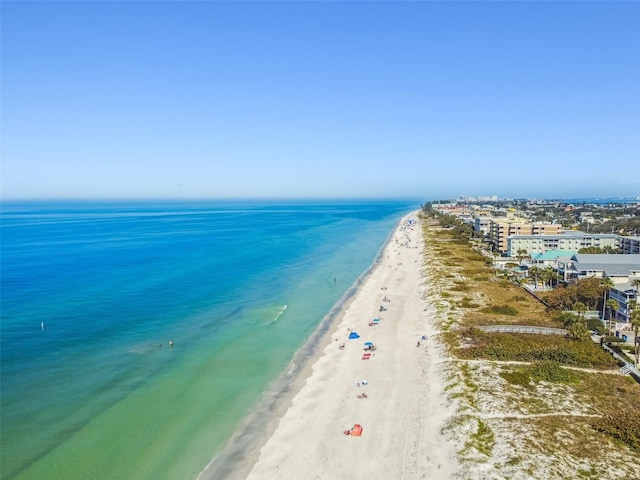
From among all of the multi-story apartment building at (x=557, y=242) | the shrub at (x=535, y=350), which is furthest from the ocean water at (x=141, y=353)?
the multi-story apartment building at (x=557, y=242)

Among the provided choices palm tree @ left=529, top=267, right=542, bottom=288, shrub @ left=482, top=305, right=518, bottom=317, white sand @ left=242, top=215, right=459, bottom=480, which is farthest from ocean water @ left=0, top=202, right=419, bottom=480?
palm tree @ left=529, top=267, right=542, bottom=288

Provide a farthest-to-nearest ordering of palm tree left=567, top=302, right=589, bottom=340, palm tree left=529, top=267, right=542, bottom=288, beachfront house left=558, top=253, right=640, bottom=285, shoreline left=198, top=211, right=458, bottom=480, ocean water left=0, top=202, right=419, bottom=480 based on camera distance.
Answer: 1. palm tree left=529, top=267, right=542, bottom=288
2. beachfront house left=558, top=253, right=640, bottom=285
3. palm tree left=567, top=302, right=589, bottom=340
4. ocean water left=0, top=202, right=419, bottom=480
5. shoreline left=198, top=211, right=458, bottom=480

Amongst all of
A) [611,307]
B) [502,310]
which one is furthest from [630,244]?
[502,310]

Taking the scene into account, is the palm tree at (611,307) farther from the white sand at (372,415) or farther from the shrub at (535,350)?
the white sand at (372,415)

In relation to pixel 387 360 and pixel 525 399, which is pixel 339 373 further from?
pixel 525 399

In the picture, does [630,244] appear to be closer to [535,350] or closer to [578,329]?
[578,329]

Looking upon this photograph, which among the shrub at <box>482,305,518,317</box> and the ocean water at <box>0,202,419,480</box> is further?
the shrub at <box>482,305,518,317</box>

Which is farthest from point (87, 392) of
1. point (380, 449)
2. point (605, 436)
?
point (605, 436)

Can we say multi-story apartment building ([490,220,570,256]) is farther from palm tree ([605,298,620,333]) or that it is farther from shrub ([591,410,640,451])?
shrub ([591,410,640,451])
